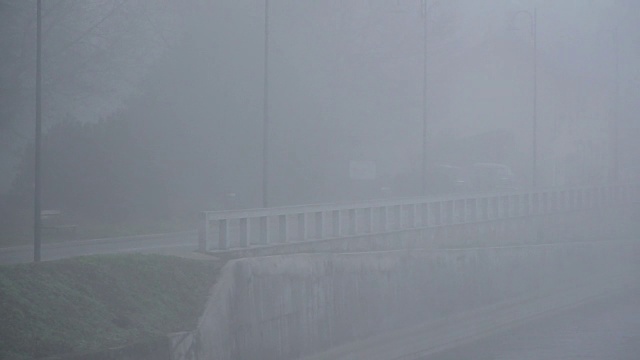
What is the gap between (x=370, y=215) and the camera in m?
24.6

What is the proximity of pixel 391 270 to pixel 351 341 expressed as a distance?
259 centimetres

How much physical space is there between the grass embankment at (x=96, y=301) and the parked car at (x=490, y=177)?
36742mm

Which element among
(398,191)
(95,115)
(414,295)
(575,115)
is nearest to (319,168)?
(398,191)

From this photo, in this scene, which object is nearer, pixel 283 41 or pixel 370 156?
pixel 283 41

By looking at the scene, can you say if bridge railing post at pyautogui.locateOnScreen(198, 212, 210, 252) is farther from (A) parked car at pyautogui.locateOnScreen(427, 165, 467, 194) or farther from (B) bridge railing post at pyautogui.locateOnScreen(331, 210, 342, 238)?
(A) parked car at pyautogui.locateOnScreen(427, 165, 467, 194)

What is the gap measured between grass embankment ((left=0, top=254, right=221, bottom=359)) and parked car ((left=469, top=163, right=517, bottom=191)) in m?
36.7

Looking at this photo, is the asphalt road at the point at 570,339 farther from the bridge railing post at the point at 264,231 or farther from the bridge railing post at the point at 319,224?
the bridge railing post at the point at 264,231

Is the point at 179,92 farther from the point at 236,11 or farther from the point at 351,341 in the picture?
the point at 351,341

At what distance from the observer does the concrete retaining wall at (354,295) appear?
16.5m

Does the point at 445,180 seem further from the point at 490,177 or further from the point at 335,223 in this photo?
the point at 335,223

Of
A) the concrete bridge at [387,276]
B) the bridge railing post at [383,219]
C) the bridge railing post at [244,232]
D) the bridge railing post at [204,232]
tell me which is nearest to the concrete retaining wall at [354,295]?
the concrete bridge at [387,276]

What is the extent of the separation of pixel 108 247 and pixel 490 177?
1267 inches

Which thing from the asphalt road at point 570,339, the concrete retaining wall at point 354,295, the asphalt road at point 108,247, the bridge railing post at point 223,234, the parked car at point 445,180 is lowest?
the asphalt road at point 570,339

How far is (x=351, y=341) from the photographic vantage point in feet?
66.4
